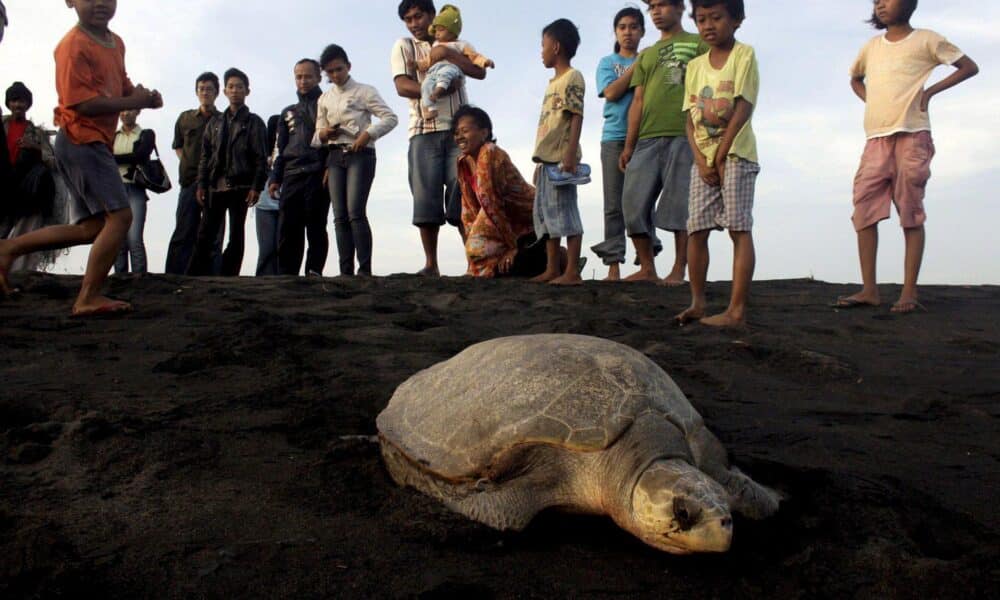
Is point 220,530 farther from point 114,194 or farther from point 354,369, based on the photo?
point 114,194

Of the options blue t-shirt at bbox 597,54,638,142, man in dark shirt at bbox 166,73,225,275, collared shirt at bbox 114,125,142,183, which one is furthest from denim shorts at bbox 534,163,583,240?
collared shirt at bbox 114,125,142,183

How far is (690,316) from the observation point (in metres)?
4.55

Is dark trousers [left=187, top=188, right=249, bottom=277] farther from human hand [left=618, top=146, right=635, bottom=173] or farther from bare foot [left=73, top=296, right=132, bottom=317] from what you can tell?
human hand [left=618, top=146, right=635, bottom=173]

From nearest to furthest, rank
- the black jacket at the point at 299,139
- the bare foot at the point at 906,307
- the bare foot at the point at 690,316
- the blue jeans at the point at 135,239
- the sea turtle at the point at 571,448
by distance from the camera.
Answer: the sea turtle at the point at 571,448 → the bare foot at the point at 690,316 → the bare foot at the point at 906,307 → the black jacket at the point at 299,139 → the blue jeans at the point at 135,239

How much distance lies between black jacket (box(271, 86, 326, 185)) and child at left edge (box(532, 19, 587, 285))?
197 cm

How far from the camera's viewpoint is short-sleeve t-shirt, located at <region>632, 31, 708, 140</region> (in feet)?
18.6

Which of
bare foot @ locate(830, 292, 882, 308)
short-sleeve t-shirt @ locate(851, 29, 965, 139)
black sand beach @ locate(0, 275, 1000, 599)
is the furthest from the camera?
bare foot @ locate(830, 292, 882, 308)

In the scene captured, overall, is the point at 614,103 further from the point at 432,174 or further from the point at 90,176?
the point at 90,176

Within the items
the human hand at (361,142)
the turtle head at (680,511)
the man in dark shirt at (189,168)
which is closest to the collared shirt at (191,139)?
the man in dark shirt at (189,168)

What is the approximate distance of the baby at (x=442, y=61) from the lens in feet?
19.7

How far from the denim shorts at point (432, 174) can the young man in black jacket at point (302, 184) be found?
34.6 inches

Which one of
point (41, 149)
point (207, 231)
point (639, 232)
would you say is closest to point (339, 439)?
point (639, 232)

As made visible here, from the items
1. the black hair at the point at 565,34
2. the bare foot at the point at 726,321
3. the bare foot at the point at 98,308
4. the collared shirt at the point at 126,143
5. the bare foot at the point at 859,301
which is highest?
the black hair at the point at 565,34

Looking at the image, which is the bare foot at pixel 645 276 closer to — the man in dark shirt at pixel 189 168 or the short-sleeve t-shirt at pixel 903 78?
the short-sleeve t-shirt at pixel 903 78
